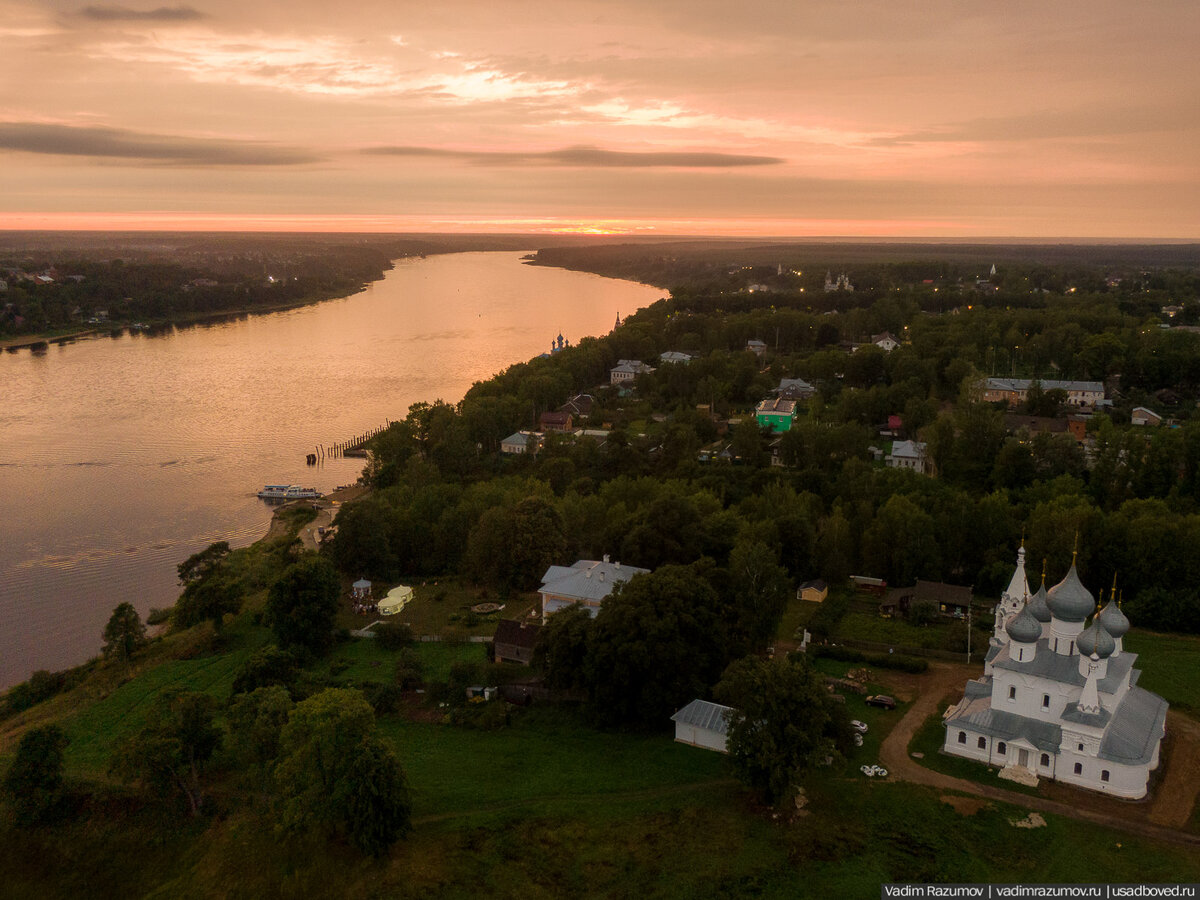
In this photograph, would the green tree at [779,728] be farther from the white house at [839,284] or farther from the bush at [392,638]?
the white house at [839,284]

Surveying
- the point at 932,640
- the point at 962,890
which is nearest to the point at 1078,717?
the point at 962,890

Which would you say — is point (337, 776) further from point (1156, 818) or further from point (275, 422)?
point (275, 422)

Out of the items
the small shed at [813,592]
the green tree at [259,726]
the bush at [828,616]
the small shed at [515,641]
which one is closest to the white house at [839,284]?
the small shed at [813,592]

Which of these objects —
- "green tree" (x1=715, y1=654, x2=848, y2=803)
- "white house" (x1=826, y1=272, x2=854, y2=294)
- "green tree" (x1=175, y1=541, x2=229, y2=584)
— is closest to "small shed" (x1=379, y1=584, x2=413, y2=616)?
"green tree" (x1=175, y1=541, x2=229, y2=584)

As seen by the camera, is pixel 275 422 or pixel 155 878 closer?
pixel 155 878

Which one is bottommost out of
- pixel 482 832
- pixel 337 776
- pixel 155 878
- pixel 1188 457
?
pixel 155 878

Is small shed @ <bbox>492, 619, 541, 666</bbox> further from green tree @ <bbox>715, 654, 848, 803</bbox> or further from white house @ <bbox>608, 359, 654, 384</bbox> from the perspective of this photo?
white house @ <bbox>608, 359, 654, 384</bbox>

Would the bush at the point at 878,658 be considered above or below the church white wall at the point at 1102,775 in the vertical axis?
below
